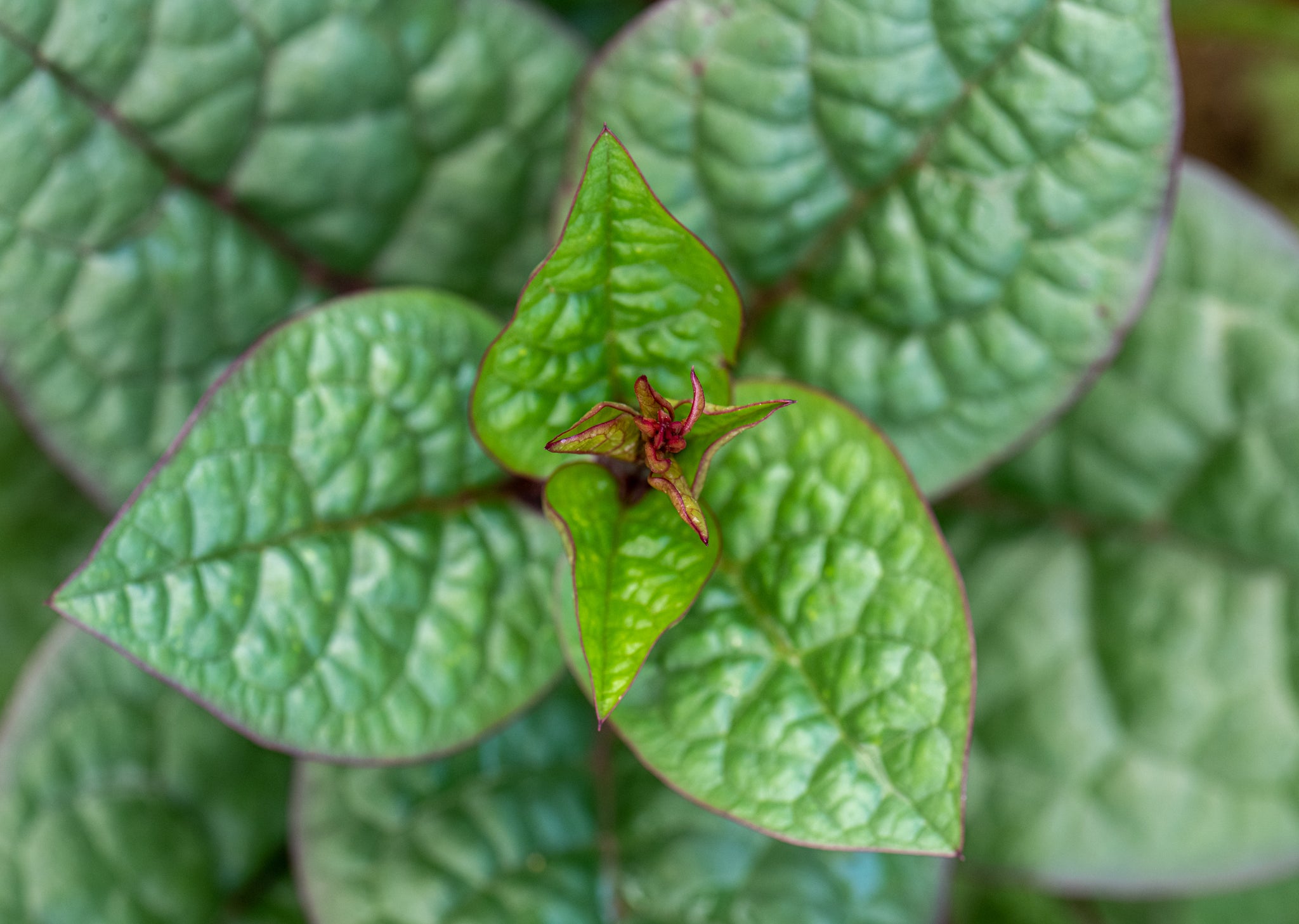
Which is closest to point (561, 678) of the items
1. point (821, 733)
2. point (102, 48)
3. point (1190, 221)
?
point (821, 733)

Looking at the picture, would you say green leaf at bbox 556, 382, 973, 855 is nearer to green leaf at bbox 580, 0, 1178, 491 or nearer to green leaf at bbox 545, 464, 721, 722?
green leaf at bbox 545, 464, 721, 722

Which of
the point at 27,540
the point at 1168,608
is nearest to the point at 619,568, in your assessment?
the point at 1168,608

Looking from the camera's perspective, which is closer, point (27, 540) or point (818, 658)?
point (818, 658)

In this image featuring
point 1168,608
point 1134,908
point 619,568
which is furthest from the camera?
point 1134,908

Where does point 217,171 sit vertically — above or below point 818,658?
above

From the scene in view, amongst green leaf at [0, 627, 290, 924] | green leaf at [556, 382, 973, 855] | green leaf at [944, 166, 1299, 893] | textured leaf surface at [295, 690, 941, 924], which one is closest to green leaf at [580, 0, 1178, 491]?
green leaf at [556, 382, 973, 855]

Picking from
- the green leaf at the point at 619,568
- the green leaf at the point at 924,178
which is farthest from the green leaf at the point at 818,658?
the green leaf at the point at 924,178

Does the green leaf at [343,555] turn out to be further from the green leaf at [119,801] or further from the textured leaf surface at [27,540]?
the textured leaf surface at [27,540]

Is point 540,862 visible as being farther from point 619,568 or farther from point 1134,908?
point 1134,908
